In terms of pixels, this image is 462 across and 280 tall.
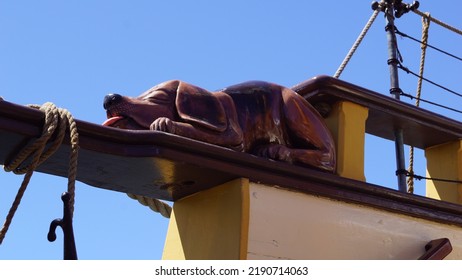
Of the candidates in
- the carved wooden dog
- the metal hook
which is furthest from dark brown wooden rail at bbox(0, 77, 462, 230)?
the metal hook

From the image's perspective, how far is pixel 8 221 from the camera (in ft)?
9.52

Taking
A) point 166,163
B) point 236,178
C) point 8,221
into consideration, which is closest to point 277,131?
point 236,178

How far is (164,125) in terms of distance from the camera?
3486 millimetres

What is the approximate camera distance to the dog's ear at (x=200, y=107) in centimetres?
361

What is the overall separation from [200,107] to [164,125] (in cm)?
23

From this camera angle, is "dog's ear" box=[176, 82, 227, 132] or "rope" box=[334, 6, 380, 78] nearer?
"dog's ear" box=[176, 82, 227, 132]

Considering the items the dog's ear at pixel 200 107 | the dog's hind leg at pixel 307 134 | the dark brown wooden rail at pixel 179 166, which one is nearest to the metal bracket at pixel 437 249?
the dark brown wooden rail at pixel 179 166

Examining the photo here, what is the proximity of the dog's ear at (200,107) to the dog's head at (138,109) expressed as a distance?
0.05 metres

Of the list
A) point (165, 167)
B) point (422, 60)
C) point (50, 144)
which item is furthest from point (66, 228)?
point (422, 60)

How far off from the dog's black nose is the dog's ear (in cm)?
24

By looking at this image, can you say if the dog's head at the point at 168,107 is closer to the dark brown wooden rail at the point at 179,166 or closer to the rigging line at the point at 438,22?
the dark brown wooden rail at the point at 179,166

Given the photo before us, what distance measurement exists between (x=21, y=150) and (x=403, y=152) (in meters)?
2.26

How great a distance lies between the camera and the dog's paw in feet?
11.4

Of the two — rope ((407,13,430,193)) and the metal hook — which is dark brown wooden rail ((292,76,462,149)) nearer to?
rope ((407,13,430,193))
